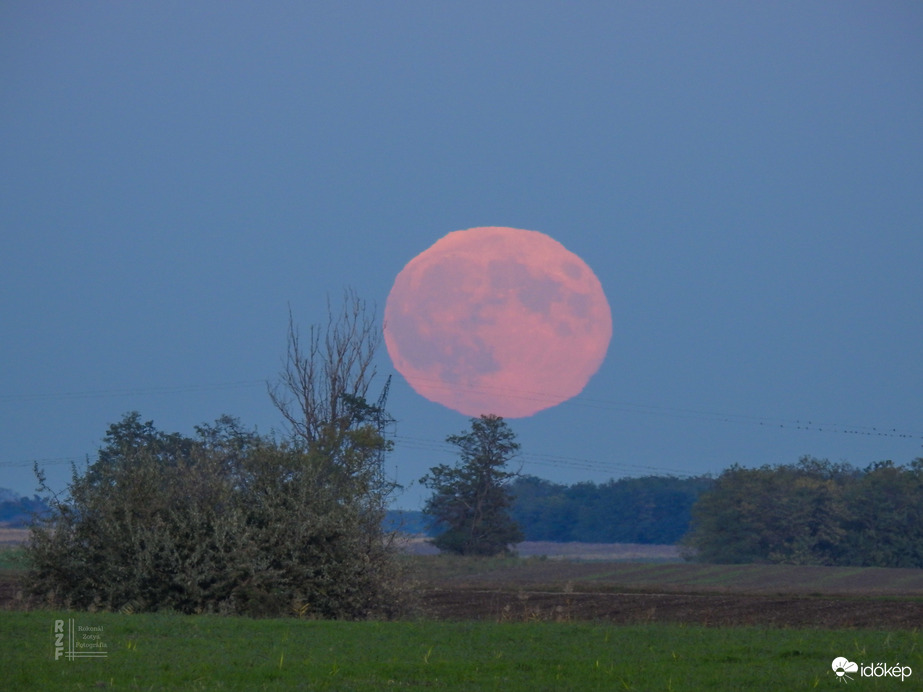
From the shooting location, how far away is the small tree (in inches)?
3024

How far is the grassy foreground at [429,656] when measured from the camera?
1245 cm

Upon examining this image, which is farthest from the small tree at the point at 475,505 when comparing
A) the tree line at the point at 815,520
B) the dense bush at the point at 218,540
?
the dense bush at the point at 218,540

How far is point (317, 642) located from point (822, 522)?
72465mm

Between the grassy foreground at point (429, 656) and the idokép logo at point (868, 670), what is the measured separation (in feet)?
0.58

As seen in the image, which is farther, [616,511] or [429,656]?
[616,511]

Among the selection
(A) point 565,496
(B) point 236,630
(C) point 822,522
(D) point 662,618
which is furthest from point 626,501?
(B) point 236,630

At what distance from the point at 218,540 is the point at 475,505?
55.5 meters

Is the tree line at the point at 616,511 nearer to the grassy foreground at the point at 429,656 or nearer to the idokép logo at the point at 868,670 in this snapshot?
the grassy foreground at the point at 429,656

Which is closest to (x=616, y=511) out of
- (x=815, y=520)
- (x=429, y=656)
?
(x=815, y=520)

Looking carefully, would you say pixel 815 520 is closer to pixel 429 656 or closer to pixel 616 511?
pixel 616 511

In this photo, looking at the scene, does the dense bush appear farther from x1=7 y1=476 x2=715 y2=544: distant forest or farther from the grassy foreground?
x1=7 y1=476 x2=715 y2=544: distant forest

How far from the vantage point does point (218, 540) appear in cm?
2336

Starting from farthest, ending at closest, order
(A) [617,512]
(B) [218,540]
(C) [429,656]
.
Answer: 1. (A) [617,512]
2. (B) [218,540]
3. (C) [429,656]

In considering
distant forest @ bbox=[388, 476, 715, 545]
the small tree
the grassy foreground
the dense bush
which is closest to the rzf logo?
the grassy foreground
